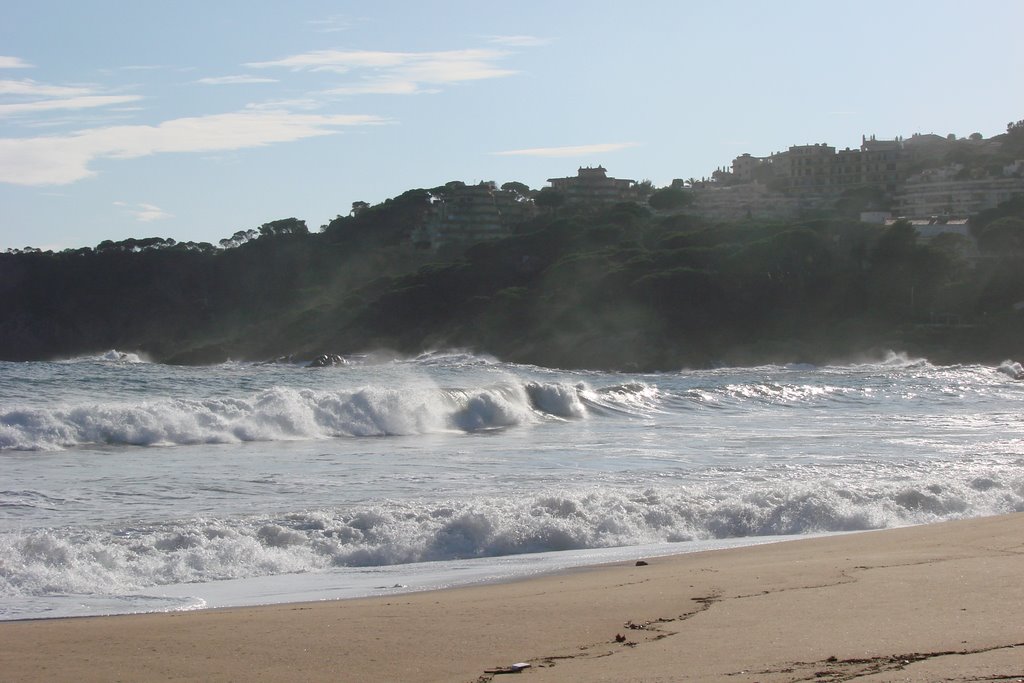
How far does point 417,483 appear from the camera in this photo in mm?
13680

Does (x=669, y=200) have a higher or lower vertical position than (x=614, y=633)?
higher

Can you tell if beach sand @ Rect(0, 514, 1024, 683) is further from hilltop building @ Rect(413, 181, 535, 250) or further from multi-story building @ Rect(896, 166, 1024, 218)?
hilltop building @ Rect(413, 181, 535, 250)

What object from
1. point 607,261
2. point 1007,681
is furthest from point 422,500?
point 607,261

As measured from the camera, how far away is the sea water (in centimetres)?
898

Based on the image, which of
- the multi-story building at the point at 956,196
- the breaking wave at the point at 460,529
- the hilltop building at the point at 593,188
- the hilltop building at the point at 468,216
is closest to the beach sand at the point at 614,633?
the breaking wave at the point at 460,529

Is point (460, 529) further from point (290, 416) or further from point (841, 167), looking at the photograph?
point (841, 167)

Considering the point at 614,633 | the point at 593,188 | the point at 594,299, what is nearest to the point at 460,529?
the point at 614,633

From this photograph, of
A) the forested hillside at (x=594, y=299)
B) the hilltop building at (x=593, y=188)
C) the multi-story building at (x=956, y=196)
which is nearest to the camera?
the forested hillside at (x=594, y=299)

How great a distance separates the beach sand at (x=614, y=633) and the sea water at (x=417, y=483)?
1.10 metres

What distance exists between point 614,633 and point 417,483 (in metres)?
7.59

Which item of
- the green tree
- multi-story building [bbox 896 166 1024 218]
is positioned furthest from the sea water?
the green tree

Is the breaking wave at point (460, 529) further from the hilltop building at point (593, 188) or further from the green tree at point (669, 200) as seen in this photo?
the hilltop building at point (593, 188)

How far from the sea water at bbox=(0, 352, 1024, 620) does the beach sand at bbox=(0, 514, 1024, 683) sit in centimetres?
110

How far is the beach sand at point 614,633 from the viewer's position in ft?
17.5
